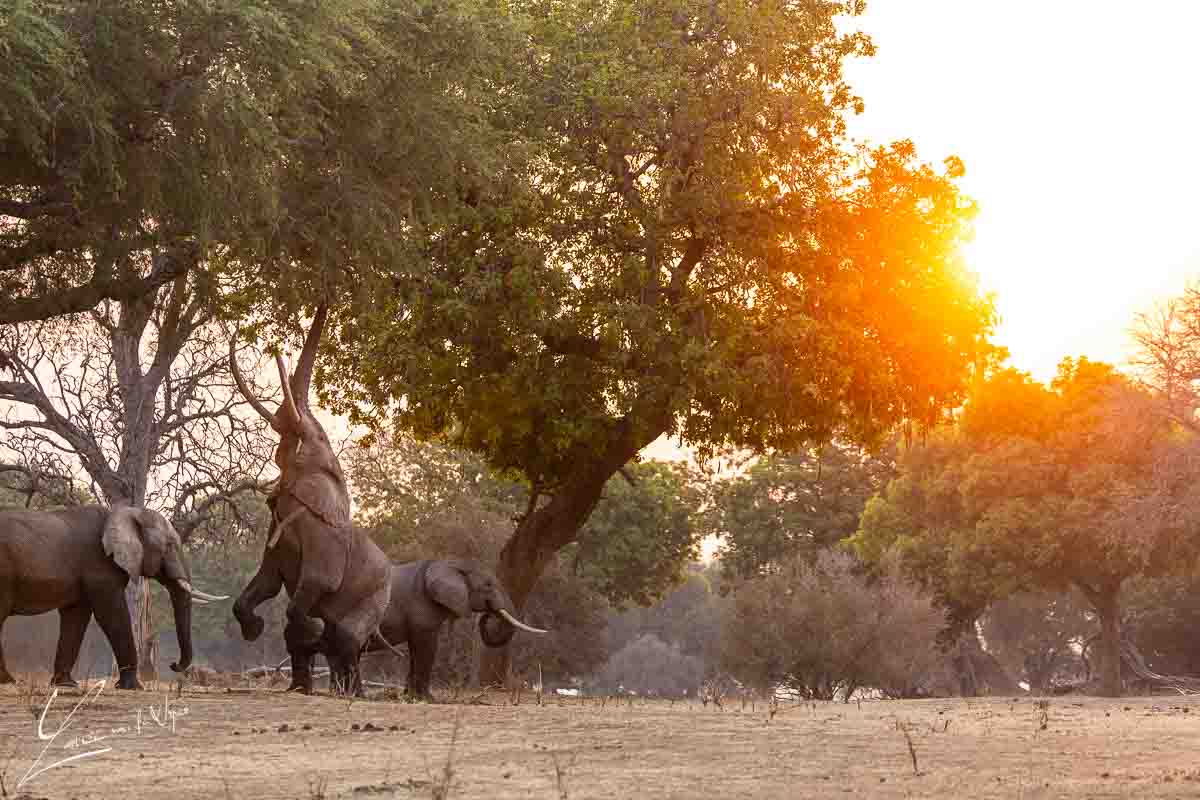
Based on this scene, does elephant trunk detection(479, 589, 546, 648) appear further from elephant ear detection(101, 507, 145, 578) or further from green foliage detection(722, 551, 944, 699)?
green foliage detection(722, 551, 944, 699)

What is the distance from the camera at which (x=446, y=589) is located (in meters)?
17.4

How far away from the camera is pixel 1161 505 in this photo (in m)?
38.2

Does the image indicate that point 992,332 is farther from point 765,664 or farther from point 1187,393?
point 765,664

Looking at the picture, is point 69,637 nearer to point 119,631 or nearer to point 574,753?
point 119,631

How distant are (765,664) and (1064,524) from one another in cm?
915

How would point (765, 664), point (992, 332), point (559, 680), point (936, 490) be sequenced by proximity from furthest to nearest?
point (559, 680), point (936, 490), point (765, 664), point (992, 332)

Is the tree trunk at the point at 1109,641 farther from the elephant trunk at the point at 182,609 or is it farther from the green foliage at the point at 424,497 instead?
the elephant trunk at the point at 182,609

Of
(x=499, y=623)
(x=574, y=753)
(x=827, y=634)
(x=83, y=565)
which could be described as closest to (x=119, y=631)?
(x=83, y=565)

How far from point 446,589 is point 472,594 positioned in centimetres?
64

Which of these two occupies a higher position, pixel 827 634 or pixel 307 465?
pixel 827 634

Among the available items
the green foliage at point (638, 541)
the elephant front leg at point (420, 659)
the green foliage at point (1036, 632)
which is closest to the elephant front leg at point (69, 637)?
the elephant front leg at point (420, 659)

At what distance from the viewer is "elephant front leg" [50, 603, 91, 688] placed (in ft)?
53.2

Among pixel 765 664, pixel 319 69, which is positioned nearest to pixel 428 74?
pixel 319 69

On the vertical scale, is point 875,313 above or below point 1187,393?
below
